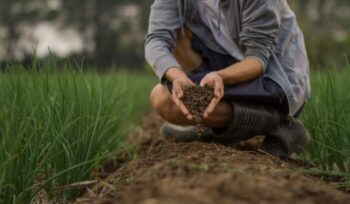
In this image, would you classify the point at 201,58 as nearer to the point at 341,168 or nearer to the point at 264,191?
the point at 341,168

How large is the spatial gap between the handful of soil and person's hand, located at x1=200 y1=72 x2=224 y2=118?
0.02 meters

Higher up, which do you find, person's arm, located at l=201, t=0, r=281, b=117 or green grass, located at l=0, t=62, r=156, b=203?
person's arm, located at l=201, t=0, r=281, b=117

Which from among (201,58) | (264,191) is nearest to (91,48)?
(201,58)

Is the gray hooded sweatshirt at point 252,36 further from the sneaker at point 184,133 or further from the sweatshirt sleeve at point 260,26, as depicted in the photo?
the sneaker at point 184,133

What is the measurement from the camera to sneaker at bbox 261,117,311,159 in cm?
247

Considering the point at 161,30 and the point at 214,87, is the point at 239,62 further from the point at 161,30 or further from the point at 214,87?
the point at 161,30

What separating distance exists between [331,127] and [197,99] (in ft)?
1.63

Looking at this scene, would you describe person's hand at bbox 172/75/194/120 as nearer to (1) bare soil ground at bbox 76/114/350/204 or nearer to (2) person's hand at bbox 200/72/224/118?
(2) person's hand at bbox 200/72/224/118

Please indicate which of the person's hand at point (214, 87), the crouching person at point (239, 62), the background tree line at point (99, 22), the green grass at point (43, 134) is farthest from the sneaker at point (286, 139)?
the background tree line at point (99, 22)

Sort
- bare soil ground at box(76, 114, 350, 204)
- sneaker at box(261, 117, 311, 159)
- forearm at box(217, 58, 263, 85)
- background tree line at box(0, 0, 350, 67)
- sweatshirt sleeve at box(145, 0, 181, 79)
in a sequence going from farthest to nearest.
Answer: background tree line at box(0, 0, 350, 67)
sneaker at box(261, 117, 311, 159)
sweatshirt sleeve at box(145, 0, 181, 79)
forearm at box(217, 58, 263, 85)
bare soil ground at box(76, 114, 350, 204)

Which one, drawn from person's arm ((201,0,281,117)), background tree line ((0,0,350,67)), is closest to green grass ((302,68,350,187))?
person's arm ((201,0,281,117))

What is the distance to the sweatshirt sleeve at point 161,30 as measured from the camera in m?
2.37

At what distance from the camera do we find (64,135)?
6.75 feet

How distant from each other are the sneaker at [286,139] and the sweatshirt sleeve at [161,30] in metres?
0.53
